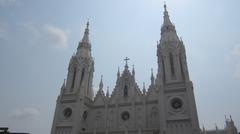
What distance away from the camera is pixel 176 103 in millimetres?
35781

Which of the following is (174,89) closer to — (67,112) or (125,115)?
(125,115)

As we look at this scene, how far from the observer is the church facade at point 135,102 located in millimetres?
34656

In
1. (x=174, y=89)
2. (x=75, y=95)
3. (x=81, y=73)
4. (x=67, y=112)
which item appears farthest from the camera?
(x=81, y=73)

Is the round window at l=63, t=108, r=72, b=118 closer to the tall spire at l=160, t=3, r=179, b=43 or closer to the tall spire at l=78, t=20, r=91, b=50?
the tall spire at l=78, t=20, r=91, b=50

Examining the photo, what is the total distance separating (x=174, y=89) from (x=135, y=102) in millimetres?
7311

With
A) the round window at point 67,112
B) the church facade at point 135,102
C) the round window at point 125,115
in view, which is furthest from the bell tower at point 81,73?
the round window at point 125,115

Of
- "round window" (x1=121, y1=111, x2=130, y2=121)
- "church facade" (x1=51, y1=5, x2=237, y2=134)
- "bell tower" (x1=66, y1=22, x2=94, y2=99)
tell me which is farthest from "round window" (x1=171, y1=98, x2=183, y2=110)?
"bell tower" (x1=66, y1=22, x2=94, y2=99)

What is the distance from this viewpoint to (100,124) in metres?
40.1

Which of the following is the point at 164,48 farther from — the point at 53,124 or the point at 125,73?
the point at 53,124

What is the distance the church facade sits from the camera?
114 feet

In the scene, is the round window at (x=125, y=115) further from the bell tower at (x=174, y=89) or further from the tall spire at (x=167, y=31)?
the tall spire at (x=167, y=31)

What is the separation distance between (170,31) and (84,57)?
1917 centimetres

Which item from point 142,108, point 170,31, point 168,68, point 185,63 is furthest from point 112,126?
point 170,31

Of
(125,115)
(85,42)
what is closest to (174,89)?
(125,115)
